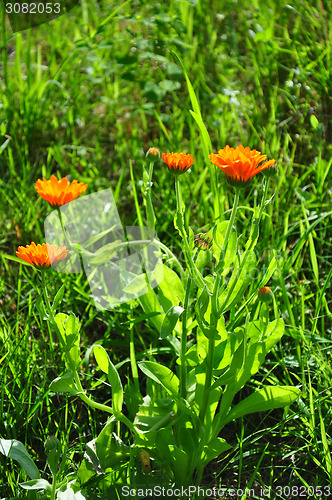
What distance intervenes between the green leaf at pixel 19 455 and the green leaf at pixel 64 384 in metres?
0.17

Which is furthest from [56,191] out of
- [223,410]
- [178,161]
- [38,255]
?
[223,410]

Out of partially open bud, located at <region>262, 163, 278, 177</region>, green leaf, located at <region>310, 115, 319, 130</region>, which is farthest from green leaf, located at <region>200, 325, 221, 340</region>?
green leaf, located at <region>310, 115, 319, 130</region>

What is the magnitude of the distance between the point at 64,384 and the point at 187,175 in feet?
3.34

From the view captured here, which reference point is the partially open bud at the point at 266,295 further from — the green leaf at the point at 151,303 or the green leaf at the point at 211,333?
the green leaf at the point at 151,303

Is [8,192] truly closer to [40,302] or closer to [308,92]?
[40,302]

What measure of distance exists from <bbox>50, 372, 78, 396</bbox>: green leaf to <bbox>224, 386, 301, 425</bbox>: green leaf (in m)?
0.35

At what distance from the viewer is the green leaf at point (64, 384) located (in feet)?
3.31

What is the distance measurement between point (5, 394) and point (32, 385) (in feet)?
0.24

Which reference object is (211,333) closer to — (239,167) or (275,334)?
(275,334)

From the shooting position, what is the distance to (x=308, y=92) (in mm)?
2119

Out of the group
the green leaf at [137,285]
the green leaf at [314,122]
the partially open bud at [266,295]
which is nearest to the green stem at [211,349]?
the partially open bud at [266,295]

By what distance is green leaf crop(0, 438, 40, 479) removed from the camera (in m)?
1.05

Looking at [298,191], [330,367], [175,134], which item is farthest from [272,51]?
[330,367]

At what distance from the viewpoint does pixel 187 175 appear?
1837mm
